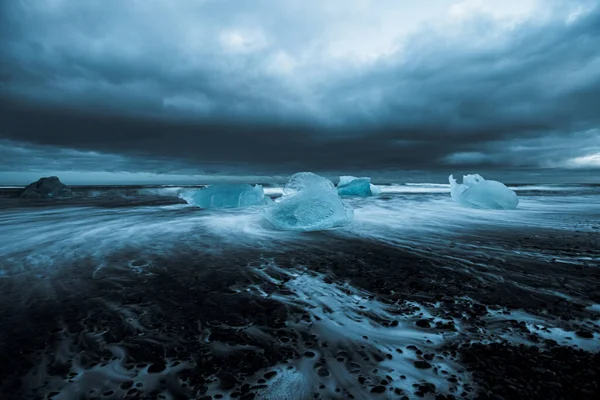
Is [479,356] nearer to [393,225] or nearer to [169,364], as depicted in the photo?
[169,364]

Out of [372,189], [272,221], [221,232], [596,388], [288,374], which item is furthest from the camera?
[372,189]

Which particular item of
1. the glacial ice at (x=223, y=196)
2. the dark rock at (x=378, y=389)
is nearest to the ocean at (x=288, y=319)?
the dark rock at (x=378, y=389)

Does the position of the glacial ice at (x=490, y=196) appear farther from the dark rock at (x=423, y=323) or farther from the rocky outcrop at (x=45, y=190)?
the rocky outcrop at (x=45, y=190)

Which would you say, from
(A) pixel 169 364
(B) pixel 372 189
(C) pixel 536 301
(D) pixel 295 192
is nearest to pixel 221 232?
(D) pixel 295 192

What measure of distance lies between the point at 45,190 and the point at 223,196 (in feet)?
47.5

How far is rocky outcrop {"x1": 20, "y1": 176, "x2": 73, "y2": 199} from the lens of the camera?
19.2m

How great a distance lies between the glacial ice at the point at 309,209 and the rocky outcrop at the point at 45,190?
749 inches

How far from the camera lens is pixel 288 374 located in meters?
1.75

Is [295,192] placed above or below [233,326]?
above

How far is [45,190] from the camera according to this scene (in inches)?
763

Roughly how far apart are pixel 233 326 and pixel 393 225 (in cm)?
634

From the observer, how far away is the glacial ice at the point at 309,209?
7.14 metres

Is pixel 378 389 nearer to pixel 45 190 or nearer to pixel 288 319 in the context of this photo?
pixel 288 319

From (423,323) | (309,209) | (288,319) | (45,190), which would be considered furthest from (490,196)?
(45,190)
